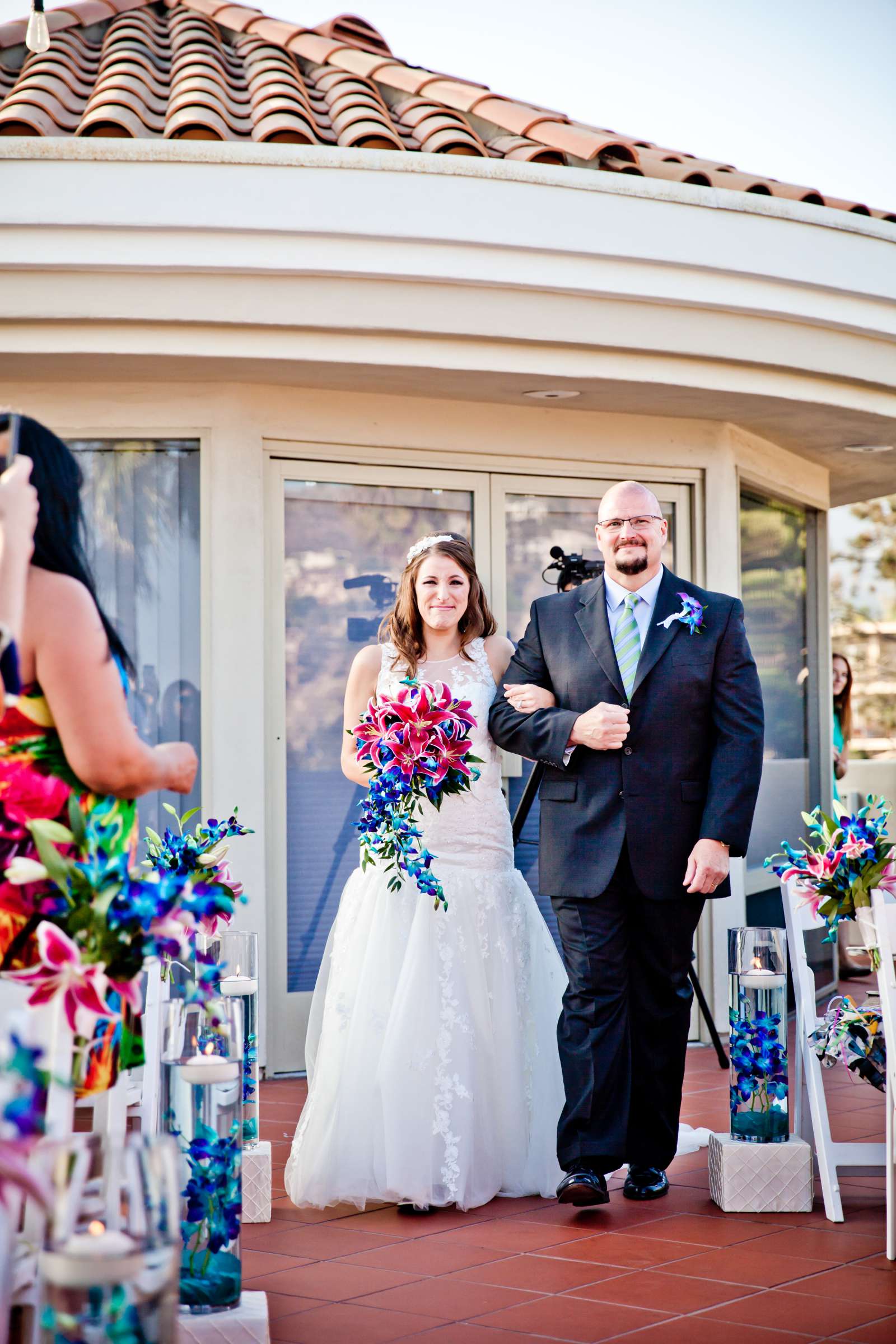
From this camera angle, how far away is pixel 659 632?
13.5 ft

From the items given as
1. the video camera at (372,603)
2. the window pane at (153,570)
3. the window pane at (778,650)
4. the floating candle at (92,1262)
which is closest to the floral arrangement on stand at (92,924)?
the floating candle at (92,1262)

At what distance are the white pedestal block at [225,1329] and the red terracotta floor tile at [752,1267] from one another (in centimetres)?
116

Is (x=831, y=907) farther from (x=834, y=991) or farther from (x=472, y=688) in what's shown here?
(x=834, y=991)

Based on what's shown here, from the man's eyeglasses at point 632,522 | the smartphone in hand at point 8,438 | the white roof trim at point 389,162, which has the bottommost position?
the smartphone in hand at point 8,438

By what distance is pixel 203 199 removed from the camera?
4.96 m

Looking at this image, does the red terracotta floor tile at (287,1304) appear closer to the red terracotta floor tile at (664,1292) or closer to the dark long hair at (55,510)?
the red terracotta floor tile at (664,1292)

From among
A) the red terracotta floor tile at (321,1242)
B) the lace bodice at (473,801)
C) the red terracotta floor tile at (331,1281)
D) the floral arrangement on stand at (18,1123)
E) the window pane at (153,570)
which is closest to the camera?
the floral arrangement on stand at (18,1123)

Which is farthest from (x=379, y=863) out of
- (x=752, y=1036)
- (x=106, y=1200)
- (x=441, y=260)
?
(x=106, y=1200)

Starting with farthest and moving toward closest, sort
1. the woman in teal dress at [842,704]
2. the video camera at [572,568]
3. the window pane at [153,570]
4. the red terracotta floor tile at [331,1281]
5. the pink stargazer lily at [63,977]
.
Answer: the woman in teal dress at [842,704], the video camera at [572,568], the window pane at [153,570], the red terracotta floor tile at [331,1281], the pink stargazer lily at [63,977]

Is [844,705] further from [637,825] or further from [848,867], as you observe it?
[637,825]

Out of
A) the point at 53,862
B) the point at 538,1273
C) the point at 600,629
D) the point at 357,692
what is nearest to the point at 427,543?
the point at 357,692

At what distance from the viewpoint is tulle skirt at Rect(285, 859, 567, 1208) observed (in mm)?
3941

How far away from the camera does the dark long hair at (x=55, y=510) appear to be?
2332 mm

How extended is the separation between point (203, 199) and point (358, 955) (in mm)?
2696
